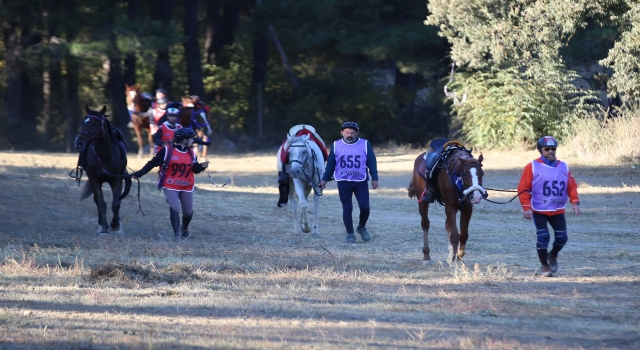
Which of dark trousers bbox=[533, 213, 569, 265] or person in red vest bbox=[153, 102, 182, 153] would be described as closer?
dark trousers bbox=[533, 213, 569, 265]

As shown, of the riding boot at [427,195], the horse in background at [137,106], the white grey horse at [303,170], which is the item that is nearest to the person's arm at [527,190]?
the riding boot at [427,195]

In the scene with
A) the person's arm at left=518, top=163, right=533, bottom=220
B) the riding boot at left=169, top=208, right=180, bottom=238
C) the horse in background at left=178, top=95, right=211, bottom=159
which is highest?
the horse in background at left=178, top=95, right=211, bottom=159

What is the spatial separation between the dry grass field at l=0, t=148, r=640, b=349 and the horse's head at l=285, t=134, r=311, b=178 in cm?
114

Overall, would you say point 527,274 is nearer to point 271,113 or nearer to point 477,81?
point 477,81

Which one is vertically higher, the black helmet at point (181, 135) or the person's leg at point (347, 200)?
the black helmet at point (181, 135)

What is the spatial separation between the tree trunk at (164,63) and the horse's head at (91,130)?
A: 72.7ft

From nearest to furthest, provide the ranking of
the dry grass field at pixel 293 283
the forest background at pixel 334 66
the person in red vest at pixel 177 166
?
the dry grass field at pixel 293 283 → the person in red vest at pixel 177 166 → the forest background at pixel 334 66

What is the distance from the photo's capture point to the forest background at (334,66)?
27.9 metres

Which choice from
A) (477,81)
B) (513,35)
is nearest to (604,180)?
(513,35)

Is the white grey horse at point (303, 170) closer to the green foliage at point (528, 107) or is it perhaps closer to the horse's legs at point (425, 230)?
the horse's legs at point (425, 230)

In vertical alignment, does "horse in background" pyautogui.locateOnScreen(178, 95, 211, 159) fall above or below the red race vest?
above

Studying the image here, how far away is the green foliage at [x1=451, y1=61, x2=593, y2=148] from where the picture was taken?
96.8 feet

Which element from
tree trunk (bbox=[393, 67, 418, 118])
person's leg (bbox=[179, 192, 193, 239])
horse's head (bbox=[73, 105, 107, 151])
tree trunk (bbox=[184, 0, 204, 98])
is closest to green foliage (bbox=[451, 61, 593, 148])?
tree trunk (bbox=[393, 67, 418, 118])

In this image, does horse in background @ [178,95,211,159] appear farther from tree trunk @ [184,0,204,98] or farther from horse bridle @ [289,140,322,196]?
horse bridle @ [289,140,322,196]
